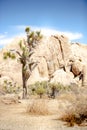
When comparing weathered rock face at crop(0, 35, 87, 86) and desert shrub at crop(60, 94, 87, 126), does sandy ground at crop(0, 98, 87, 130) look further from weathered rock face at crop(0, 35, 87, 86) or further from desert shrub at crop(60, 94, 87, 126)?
weathered rock face at crop(0, 35, 87, 86)

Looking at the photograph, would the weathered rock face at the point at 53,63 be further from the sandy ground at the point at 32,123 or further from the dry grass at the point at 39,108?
the sandy ground at the point at 32,123

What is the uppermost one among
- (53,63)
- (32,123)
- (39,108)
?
(53,63)

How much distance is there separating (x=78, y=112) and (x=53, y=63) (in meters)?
40.6

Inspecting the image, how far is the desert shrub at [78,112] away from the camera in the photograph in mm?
10906

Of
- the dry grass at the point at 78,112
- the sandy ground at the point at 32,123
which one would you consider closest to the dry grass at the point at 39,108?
the sandy ground at the point at 32,123

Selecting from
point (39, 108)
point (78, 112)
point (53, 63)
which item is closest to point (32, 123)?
point (78, 112)

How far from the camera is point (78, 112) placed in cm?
1099

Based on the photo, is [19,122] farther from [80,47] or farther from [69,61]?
[80,47]

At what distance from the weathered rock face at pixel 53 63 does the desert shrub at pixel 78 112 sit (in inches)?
1317

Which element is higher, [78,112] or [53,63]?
[53,63]

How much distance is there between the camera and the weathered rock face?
155 ft

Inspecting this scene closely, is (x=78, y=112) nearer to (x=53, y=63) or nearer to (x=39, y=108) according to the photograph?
(x=39, y=108)

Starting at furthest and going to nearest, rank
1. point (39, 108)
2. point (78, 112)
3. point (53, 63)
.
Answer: point (53, 63) → point (39, 108) → point (78, 112)

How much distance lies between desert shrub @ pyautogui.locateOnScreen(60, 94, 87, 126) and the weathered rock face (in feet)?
110
